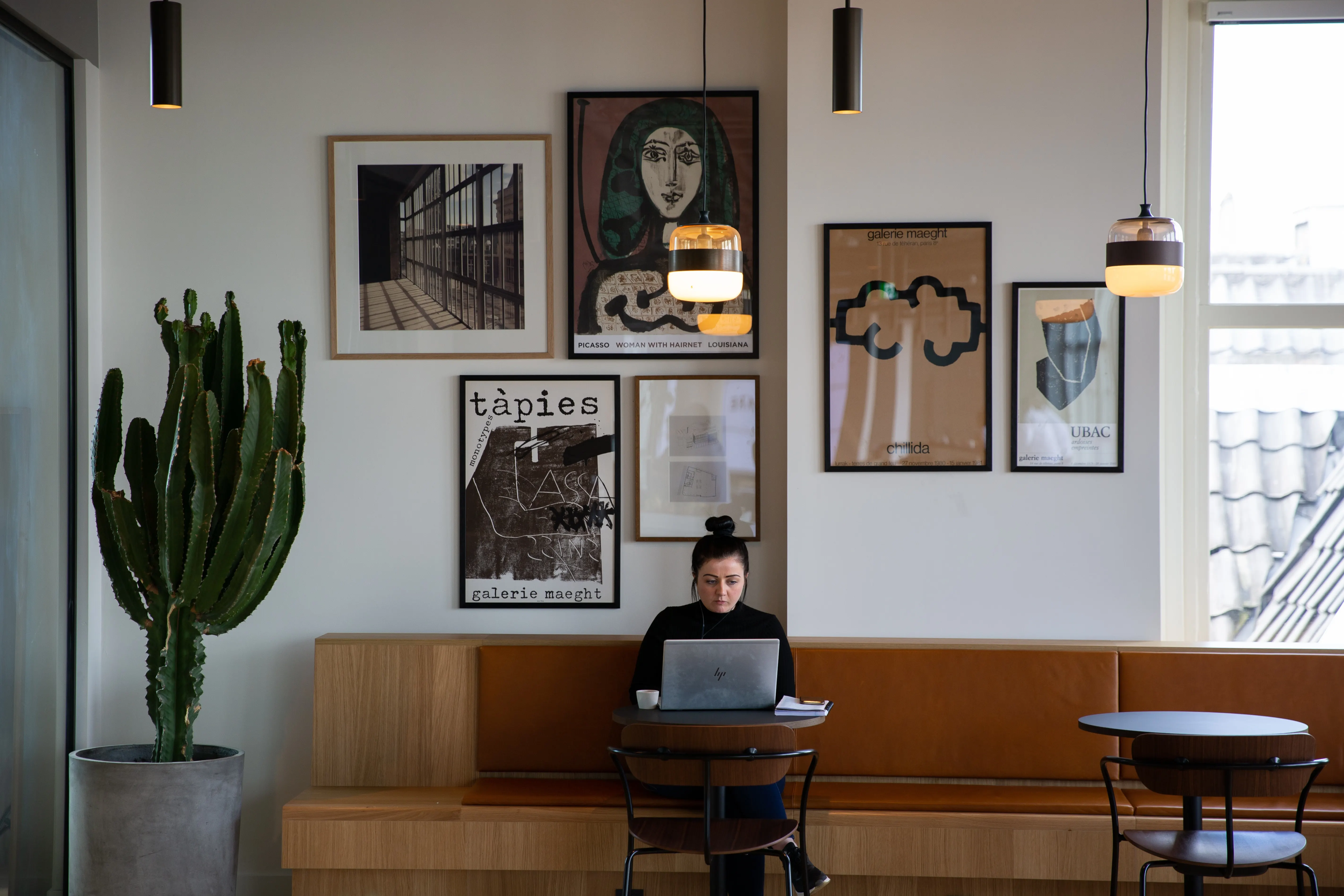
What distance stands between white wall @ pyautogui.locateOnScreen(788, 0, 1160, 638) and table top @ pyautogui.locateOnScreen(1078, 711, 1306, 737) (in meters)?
0.66

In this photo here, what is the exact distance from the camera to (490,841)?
3.71m

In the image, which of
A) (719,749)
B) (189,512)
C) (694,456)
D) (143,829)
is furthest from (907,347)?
(143,829)

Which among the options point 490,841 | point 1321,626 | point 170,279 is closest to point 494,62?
point 170,279

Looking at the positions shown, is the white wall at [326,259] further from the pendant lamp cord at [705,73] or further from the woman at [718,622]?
the woman at [718,622]

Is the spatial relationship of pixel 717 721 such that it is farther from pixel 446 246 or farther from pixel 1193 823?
pixel 446 246

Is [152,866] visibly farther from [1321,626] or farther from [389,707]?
[1321,626]

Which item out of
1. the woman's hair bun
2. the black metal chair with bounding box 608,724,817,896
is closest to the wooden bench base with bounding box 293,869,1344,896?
the black metal chair with bounding box 608,724,817,896

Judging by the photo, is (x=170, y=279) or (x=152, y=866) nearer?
(x=152, y=866)

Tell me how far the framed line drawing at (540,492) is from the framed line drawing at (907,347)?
2.94 feet

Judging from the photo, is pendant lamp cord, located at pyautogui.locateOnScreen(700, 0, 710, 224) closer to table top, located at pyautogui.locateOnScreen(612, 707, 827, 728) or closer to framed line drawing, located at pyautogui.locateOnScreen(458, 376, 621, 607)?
framed line drawing, located at pyautogui.locateOnScreen(458, 376, 621, 607)

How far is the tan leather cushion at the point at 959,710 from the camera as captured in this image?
387 cm

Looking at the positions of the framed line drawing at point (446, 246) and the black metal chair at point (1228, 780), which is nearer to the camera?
the black metal chair at point (1228, 780)

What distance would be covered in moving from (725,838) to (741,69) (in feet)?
9.36

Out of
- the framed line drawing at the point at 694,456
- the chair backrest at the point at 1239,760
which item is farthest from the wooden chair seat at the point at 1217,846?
the framed line drawing at the point at 694,456
